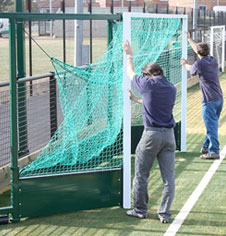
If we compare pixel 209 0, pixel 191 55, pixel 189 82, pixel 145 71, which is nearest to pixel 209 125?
pixel 145 71

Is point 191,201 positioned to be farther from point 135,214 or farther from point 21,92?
point 21,92

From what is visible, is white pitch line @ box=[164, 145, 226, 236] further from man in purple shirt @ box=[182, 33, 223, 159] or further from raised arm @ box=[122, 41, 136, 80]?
raised arm @ box=[122, 41, 136, 80]

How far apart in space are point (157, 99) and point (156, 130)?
37 cm

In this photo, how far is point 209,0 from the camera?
86.3m

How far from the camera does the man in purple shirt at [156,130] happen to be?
6.83m

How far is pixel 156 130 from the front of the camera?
6.87 meters

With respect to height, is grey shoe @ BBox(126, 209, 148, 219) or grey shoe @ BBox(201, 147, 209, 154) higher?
grey shoe @ BBox(201, 147, 209, 154)

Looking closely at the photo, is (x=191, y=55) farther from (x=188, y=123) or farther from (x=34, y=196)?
(x=34, y=196)

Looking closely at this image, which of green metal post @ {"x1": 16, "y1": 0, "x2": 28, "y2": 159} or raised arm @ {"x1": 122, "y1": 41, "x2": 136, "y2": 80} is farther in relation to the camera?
green metal post @ {"x1": 16, "y1": 0, "x2": 28, "y2": 159}

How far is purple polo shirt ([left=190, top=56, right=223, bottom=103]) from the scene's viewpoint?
9703 millimetres

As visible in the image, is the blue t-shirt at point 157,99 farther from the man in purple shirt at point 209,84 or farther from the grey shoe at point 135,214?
the man in purple shirt at point 209,84

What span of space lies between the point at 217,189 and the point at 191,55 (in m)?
16.8

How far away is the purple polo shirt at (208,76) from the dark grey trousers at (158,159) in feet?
9.72

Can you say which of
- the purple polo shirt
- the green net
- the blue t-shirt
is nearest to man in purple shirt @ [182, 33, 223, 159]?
the purple polo shirt
